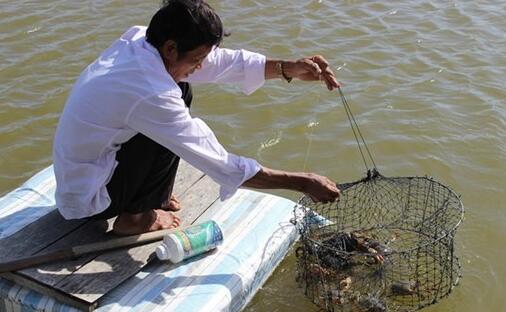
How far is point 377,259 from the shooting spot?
3514mm

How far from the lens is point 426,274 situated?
3.67m

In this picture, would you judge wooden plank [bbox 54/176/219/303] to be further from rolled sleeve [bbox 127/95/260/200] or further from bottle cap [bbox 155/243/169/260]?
rolled sleeve [bbox 127/95/260/200]

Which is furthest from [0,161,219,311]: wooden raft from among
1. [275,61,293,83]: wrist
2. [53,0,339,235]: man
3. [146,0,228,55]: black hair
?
[146,0,228,55]: black hair

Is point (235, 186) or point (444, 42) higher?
point (235, 186)

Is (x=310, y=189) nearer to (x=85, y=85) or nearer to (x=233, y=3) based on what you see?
(x=85, y=85)

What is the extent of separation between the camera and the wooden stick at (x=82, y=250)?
10.3ft

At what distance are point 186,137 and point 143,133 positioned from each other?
7.5 inches

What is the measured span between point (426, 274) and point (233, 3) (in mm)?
4672

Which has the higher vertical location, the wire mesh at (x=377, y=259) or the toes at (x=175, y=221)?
the toes at (x=175, y=221)

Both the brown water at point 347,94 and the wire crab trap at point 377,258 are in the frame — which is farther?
the brown water at point 347,94

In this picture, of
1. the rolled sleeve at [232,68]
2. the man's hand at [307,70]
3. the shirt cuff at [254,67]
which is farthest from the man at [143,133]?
the man's hand at [307,70]

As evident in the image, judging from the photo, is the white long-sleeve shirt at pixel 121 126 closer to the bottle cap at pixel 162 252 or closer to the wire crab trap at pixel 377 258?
the bottle cap at pixel 162 252

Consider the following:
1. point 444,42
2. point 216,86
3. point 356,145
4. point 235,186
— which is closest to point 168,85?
point 235,186

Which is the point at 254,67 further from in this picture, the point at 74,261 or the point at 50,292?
the point at 50,292
